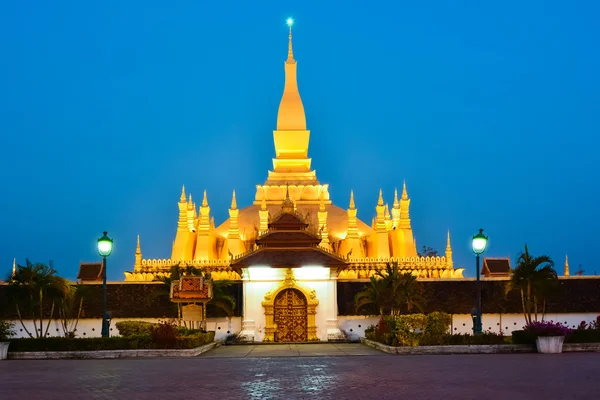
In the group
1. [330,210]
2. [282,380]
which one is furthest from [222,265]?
[282,380]

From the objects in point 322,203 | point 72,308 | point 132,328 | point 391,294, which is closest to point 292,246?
point 391,294

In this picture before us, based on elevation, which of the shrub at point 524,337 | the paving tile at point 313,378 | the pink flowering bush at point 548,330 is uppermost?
the pink flowering bush at point 548,330

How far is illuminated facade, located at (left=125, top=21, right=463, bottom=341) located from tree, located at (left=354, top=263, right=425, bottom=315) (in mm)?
1254

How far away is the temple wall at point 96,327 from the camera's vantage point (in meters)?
36.7

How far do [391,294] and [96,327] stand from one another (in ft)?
36.0

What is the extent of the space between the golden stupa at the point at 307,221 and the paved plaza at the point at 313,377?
20669 millimetres

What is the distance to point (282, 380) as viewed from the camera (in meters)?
18.8

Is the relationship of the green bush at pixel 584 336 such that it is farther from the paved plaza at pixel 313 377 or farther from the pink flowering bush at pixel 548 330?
the paved plaza at pixel 313 377

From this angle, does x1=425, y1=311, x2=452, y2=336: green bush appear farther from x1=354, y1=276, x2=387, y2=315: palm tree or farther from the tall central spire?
the tall central spire

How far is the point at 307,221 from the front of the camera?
47.8m

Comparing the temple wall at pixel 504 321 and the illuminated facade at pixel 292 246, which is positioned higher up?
the illuminated facade at pixel 292 246

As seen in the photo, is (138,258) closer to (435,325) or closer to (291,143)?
(291,143)

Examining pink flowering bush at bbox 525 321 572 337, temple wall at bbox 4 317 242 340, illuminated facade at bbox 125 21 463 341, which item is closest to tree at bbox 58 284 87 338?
temple wall at bbox 4 317 242 340

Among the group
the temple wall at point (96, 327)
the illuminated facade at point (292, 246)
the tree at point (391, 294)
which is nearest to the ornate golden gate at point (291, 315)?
the illuminated facade at point (292, 246)
